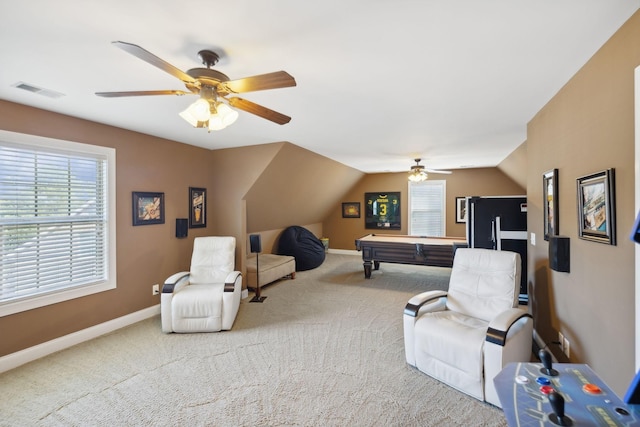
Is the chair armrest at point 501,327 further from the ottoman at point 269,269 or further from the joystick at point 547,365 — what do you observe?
the ottoman at point 269,269

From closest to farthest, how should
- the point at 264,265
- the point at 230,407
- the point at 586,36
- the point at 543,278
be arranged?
1. the point at 586,36
2. the point at 230,407
3. the point at 543,278
4. the point at 264,265

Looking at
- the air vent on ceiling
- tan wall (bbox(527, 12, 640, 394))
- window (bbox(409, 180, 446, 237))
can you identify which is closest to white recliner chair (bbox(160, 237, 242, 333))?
the air vent on ceiling

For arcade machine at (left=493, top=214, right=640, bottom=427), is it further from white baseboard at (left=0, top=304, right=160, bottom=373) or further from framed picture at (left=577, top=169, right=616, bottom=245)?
white baseboard at (left=0, top=304, right=160, bottom=373)

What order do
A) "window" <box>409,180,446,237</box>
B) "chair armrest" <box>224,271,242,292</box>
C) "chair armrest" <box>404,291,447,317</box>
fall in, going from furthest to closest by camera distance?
"window" <box>409,180,446,237</box> → "chair armrest" <box>224,271,242,292</box> → "chair armrest" <box>404,291,447,317</box>

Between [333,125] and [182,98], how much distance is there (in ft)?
5.55

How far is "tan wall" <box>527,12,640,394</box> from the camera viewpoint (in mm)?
1535

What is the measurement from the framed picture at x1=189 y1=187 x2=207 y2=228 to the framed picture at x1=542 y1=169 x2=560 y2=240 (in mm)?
4514

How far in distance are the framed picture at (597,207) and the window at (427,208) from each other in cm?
577

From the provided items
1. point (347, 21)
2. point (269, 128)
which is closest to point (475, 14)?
point (347, 21)

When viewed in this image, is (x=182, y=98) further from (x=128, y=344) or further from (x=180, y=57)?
(x=128, y=344)

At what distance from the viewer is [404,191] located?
→ 315 inches

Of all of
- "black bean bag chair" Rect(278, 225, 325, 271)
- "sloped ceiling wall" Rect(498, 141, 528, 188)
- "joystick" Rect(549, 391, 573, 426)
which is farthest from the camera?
"black bean bag chair" Rect(278, 225, 325, 271)

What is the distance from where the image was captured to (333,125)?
11.7 ft

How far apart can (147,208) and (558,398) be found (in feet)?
14.2
